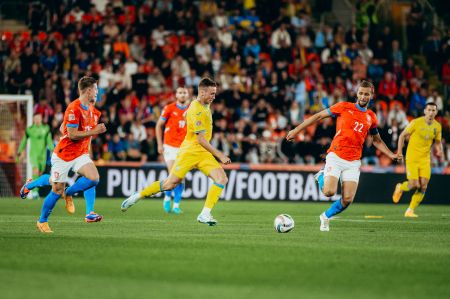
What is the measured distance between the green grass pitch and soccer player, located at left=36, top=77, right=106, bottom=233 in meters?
0.55

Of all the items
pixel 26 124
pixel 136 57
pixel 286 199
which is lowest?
pixel 286 199

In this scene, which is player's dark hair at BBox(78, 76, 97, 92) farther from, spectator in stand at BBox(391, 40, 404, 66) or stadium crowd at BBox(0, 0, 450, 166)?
spectator in stand at BBox(391, 40, 404, 66)

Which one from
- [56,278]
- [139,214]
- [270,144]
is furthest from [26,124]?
[56,278]

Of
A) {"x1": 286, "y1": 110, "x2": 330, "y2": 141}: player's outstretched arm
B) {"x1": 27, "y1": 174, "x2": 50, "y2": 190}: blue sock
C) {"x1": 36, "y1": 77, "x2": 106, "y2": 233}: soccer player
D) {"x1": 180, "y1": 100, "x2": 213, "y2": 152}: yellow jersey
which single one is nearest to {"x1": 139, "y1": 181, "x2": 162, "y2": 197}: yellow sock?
{"x1": 180, "y1": 100, "x2": 213, "y2": 152}: yellow jersey

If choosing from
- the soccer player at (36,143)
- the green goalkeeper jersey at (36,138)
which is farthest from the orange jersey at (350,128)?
the green goalkeeper jersey at (36,138)

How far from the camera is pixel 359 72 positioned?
28797 millimetres

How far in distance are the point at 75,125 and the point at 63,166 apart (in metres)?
0.63

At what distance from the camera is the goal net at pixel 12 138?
2516 cm

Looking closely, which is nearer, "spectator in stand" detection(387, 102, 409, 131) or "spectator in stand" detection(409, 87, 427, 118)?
"spectator in stand" detection(387, 102, 409, 131)

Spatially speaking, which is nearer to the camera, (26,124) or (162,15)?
(26,124)

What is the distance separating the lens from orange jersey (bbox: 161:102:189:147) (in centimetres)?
1853

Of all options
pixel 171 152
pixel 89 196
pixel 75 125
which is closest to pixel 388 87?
pixel 171 152

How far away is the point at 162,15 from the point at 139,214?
487 inches

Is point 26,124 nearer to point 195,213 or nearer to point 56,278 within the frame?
point 195,213
